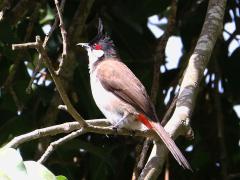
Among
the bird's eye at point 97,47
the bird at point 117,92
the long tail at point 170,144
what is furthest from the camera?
the bird's eye at point 97,47

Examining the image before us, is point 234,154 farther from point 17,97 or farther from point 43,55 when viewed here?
point 43,55

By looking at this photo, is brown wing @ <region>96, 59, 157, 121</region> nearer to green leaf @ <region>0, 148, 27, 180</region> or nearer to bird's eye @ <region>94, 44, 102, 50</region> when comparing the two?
Answer: bird's eye @ <region>94, 44, 102, 50</region>

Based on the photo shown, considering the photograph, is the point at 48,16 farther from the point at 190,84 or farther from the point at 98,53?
the point at 190,84

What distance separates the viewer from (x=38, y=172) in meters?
2.09

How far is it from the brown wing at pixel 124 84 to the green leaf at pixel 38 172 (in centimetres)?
A: 146

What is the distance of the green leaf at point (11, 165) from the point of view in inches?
80.4

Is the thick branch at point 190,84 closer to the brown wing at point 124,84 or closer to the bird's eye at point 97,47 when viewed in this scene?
the brown wing at point 124,84

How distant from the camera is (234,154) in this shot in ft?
14.0

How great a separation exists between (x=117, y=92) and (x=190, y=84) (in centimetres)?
→ 74

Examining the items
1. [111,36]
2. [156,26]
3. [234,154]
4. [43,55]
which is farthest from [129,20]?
[43,55]

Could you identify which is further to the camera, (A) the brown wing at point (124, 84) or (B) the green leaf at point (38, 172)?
(A) the brown wing at point (124, 84)

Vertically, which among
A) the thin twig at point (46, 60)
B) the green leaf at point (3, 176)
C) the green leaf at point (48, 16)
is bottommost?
the green leaf at point (3, 176)

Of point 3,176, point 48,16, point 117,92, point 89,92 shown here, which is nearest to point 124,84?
point 117,92

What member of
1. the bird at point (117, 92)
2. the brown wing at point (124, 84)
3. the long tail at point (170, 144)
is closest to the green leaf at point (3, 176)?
the long tail at point (170, 144)
